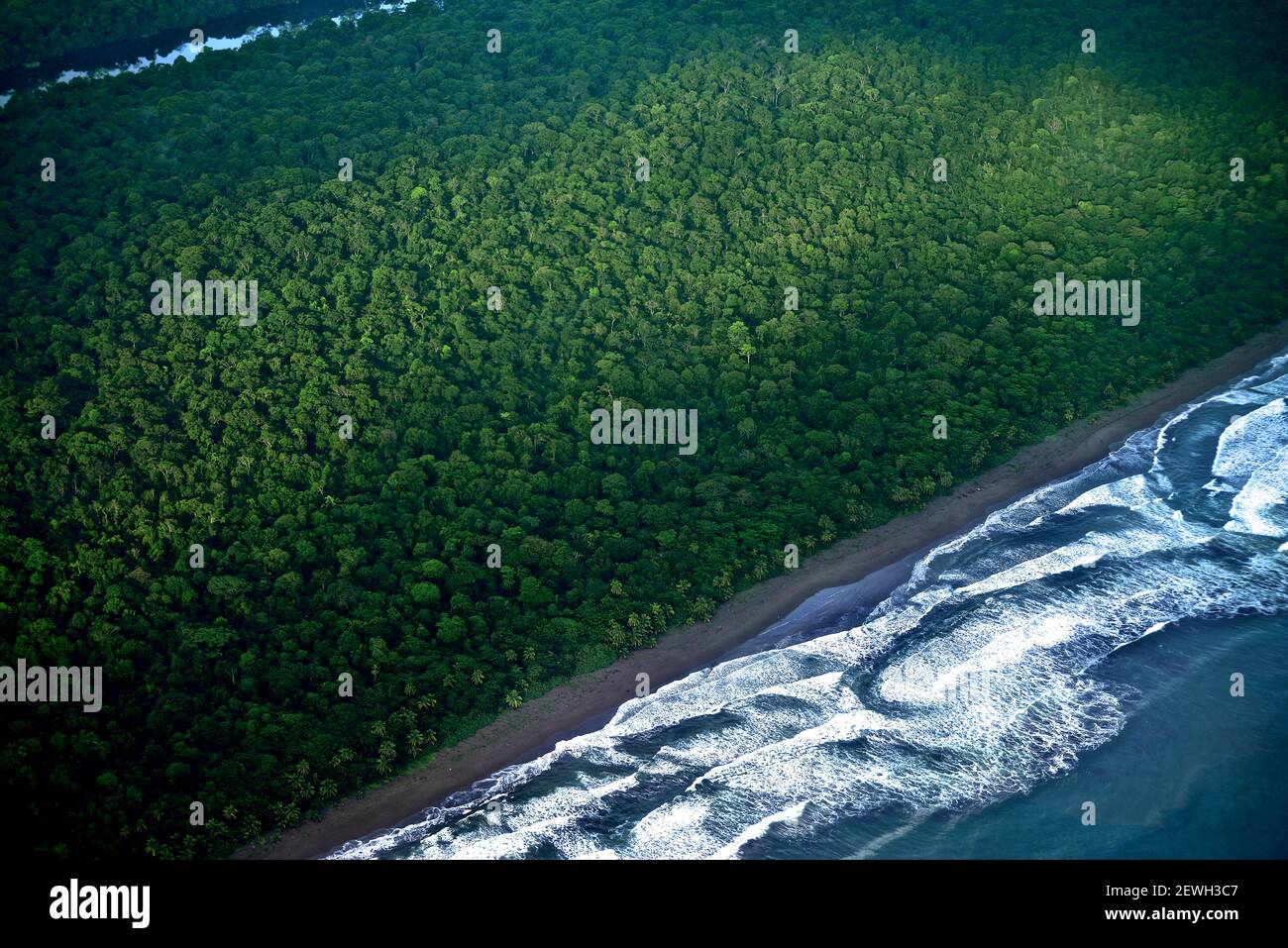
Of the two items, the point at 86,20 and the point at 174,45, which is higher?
the point at 86,20

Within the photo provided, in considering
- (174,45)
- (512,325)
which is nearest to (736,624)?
(512,325)

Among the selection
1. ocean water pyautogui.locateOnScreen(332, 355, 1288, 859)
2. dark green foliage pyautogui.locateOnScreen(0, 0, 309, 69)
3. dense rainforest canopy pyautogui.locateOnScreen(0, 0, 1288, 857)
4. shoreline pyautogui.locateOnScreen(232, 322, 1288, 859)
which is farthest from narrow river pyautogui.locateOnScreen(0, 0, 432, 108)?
ocean water pyautogui.locateOnScreen(332, 355, 1288, 859)

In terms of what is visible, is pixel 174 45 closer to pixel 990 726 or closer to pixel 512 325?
pixel 512 325

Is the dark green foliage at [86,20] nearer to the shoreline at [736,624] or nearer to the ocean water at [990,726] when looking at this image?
the shoreline at [736,624]

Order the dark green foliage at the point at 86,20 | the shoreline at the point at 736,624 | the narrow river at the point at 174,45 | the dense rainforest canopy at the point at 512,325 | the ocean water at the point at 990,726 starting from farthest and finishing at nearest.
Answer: the dark green foliage at the point at 86,20 → the narrow river at the point at 174,45 → the dense rainforest canopy at the point at 512,325 → the shoreline at the point at 736,624 → the ocean water at the point at 990,726

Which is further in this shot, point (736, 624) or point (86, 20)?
point (86, 20)

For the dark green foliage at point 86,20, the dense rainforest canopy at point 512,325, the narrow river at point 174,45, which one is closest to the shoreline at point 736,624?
the dense rainforest canopy at point 512,325

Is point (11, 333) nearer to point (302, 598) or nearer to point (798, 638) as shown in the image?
point (302, 598)
